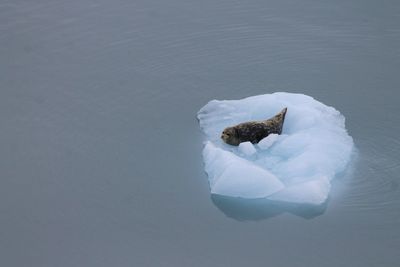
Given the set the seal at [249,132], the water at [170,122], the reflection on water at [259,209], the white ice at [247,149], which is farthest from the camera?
the seal at [249,132]

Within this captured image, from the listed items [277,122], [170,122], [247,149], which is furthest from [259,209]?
[170,122]

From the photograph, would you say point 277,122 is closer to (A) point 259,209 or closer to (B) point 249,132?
(B) point 249,132

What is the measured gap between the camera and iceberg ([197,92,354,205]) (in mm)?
4922

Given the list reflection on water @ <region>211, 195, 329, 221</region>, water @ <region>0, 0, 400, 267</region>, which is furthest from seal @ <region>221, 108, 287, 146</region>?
reflection on water @ <region>211, 195, 329, 221</region>

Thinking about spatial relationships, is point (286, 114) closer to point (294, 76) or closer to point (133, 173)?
point (294, 76)

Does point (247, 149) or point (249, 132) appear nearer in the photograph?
point (247, 149)

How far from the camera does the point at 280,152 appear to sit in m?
5.23

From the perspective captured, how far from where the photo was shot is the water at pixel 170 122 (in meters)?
4.70

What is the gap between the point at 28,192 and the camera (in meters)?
5.16

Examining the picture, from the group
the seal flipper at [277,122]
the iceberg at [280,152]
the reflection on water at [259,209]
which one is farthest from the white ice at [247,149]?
the reflection on water at [259,209]

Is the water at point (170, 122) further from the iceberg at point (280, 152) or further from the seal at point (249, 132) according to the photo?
the seal at point (249, 132)

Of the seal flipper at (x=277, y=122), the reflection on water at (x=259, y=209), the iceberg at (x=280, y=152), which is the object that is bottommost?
the reflection on water at (x=259, y=209)

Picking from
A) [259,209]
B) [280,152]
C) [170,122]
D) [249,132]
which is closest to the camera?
[259,209]

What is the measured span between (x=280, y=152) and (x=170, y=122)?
1.02 meters
